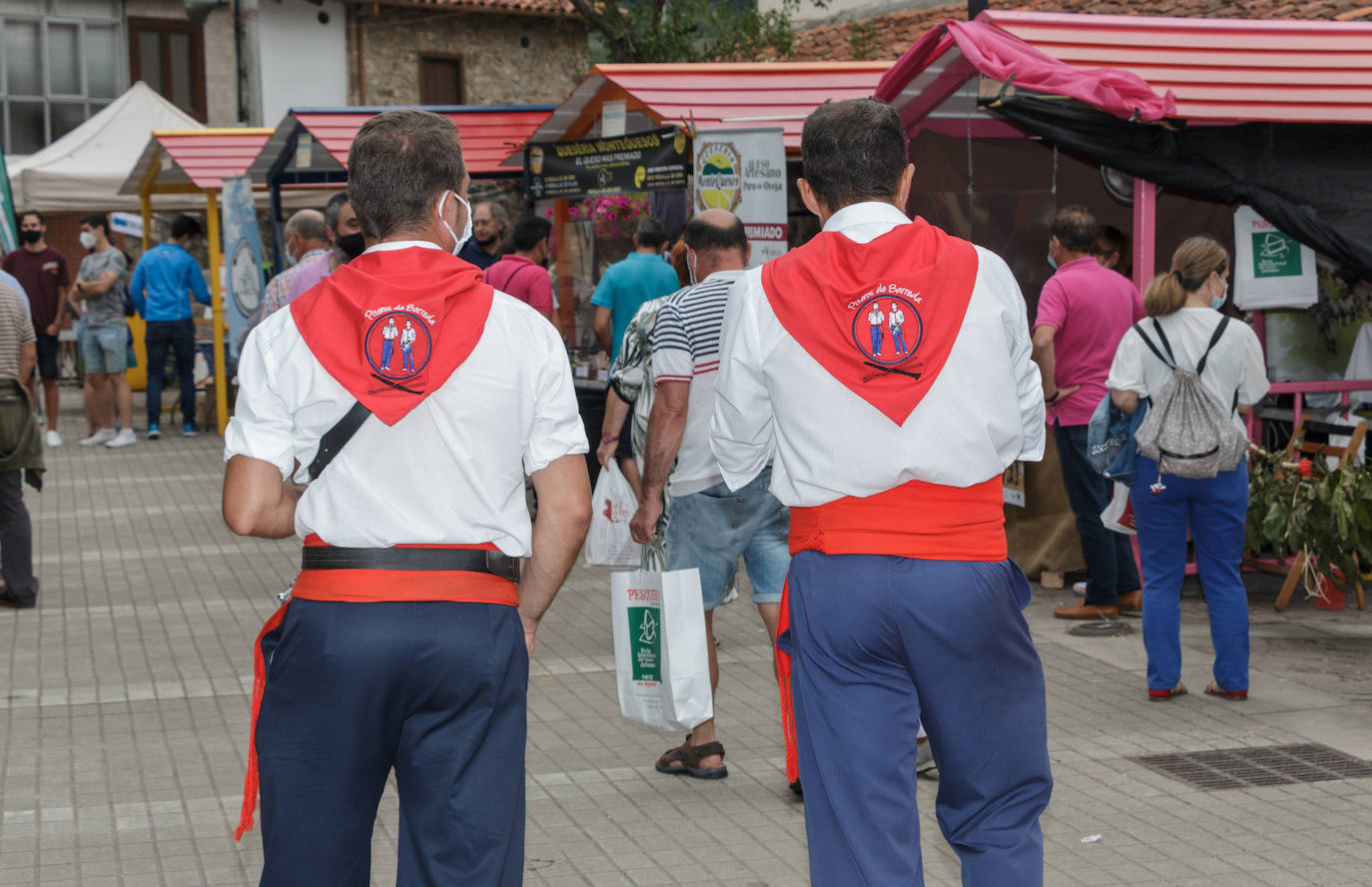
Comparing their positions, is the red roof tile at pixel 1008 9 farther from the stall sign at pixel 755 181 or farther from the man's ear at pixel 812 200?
the man's ear at pixel 812 200

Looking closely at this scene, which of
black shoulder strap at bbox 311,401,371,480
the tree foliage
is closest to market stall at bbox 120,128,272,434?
the tree foliage

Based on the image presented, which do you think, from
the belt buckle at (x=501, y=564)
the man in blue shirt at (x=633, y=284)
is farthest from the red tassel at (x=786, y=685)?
the man in blue shirt at (x=633, y=284)

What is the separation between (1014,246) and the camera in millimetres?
9766

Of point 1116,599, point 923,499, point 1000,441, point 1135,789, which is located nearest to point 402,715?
point 923,499

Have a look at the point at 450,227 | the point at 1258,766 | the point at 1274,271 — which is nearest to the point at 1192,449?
the point at 1258,766

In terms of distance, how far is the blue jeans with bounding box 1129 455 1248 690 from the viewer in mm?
6027

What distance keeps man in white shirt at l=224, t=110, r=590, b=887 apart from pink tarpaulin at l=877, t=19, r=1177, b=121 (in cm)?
526

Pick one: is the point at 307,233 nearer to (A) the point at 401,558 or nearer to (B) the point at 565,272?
(B) the point at 565,272

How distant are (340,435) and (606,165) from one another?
8917mm

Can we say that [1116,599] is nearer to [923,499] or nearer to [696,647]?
[696,647]

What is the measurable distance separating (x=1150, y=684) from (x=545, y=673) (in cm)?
254

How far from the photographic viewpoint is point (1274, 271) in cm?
844

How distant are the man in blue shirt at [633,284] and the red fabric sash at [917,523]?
269 inches

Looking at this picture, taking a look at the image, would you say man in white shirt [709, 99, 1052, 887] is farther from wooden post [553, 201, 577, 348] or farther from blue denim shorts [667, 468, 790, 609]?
wooden post [553, 201, 577, 348]
